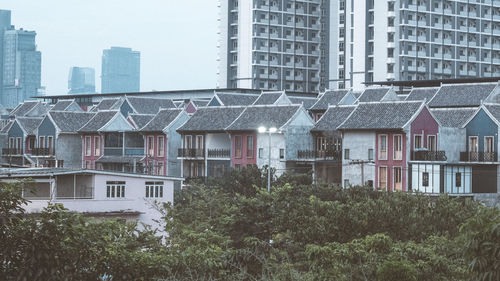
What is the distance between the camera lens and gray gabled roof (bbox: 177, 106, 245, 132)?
3745 inches

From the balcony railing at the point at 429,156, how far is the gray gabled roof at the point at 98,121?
1496 inches

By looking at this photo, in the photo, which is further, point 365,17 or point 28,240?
point 365,17

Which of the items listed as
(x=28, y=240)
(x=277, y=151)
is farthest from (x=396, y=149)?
(x=28, y=240)

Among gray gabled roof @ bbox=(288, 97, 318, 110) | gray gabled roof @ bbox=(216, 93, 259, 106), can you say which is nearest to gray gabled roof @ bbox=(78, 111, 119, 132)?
gray gabled roof @ bbox=(216, 93, 259, 106)

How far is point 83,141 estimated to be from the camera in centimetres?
10925

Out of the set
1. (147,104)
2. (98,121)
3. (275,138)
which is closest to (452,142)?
(275,138)

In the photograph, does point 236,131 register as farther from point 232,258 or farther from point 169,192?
point 232,258

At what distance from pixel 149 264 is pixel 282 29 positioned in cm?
13130

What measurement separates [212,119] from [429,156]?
24462mm

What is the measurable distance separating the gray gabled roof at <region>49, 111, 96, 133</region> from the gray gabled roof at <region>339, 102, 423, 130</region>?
3694 centimetres

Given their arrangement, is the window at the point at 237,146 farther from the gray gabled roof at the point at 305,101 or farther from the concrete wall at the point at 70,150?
the concrete wall at the point at 70,150

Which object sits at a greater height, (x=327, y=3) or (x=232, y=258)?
(x=327, y=3)

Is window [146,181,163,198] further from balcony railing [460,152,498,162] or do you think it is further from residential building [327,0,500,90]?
residential building [327,0,500,90]

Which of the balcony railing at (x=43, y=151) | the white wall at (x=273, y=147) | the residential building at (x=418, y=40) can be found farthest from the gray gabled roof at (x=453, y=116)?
the residential building at (x=418, y=40)
